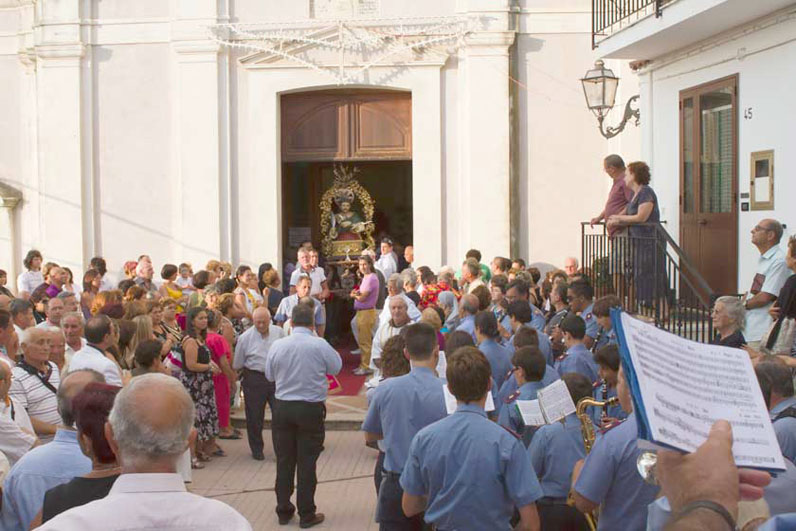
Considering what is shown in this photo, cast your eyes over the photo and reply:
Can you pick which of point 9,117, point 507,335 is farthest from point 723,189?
point 9,117

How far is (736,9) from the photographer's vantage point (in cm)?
1090

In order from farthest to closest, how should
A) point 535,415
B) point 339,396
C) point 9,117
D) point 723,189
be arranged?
1. point 9,117
2. point 339,396
3. point 723,189
4. point 535,415

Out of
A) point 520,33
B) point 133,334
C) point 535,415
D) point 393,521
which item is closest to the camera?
point 535,415

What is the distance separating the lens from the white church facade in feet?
59.9

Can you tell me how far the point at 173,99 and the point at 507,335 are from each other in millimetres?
11042

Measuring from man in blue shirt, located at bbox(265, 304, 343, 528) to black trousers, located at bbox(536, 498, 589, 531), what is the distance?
11.1 feet

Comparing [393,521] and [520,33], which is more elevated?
[520,33]

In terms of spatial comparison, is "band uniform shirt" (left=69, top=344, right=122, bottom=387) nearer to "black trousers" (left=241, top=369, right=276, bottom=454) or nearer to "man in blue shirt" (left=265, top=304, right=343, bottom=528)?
"man in blue shirt" (left=265, top=304, right=343, bottom=528)

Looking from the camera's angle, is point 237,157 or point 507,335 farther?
point 237,157

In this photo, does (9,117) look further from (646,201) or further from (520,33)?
(646,201)

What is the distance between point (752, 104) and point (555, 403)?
7.51 metres

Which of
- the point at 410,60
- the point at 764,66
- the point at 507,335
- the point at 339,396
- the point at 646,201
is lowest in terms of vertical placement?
the point at 339,396

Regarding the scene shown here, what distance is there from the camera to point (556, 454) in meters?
5.70

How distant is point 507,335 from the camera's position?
33.8 feet
